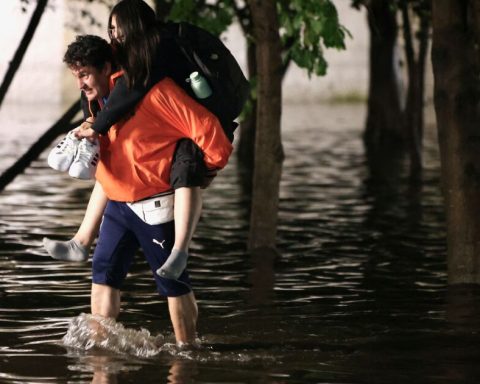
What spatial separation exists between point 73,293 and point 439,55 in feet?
10.8

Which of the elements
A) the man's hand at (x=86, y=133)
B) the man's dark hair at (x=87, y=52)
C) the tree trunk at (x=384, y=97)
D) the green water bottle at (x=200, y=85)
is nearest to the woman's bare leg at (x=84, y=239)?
the man's hand at (x=86, y=133)

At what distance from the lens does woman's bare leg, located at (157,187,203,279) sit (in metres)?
8.12

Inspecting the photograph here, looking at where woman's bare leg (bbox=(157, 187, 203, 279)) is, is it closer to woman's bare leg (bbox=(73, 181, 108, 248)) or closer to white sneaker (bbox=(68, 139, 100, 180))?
white sneaker (bbox=(68, 139, 100, 180))

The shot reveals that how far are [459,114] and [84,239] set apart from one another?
3560mm

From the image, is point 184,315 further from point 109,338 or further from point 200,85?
point 200,85

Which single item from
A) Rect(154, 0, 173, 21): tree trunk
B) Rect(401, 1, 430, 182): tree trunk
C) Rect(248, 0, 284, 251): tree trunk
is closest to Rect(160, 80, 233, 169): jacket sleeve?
Rect(248, 0, 284, 251): tree trunk

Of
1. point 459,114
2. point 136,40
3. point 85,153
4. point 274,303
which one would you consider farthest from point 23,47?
point 136,40

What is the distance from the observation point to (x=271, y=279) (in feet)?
40.1

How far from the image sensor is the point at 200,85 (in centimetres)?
809

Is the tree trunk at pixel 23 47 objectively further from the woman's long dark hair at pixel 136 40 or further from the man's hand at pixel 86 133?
the woman's long dark hair at pixel 136 40

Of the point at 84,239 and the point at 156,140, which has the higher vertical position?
the point at 156,140

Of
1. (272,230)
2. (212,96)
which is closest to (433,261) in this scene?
(272,230)

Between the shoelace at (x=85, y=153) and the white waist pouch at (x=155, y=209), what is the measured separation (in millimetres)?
364

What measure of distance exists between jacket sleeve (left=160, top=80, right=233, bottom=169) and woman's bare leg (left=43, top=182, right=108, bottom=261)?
2.35ft
